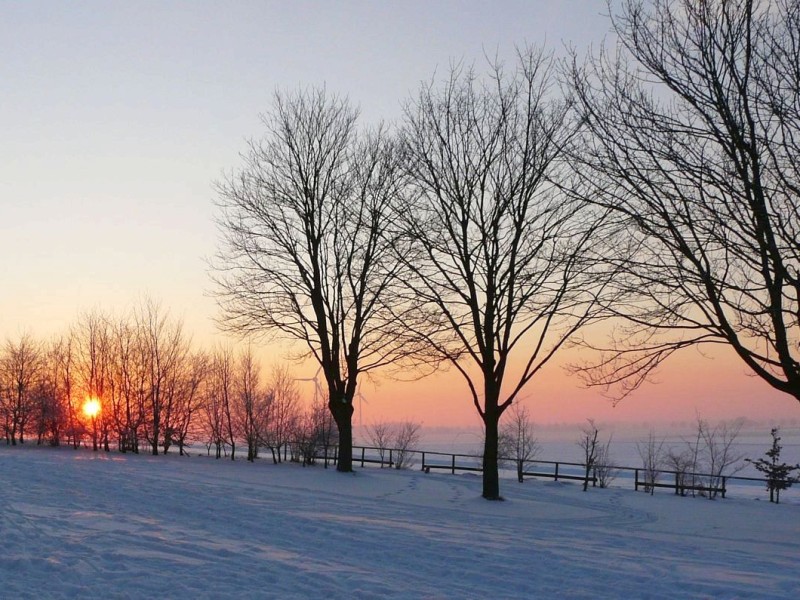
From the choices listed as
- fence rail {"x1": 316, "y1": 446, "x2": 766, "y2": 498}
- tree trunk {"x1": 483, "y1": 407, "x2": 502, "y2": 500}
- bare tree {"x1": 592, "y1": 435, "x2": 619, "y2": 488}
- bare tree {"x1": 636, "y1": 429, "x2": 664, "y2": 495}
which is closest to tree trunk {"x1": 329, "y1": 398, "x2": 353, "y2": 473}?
fence rail {"x1": 316, "y1": 446, "x2": 766, "y2": 498}

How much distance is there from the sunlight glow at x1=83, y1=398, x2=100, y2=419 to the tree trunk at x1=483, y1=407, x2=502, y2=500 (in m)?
42.1

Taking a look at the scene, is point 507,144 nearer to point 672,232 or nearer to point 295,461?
point 672,232

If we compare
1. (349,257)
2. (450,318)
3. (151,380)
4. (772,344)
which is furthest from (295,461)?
(772,344)

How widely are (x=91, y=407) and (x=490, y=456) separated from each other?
144 ft

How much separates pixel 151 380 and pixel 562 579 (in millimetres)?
44928

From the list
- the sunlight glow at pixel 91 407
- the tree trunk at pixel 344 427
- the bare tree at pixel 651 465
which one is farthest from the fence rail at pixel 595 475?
the sunlight glow at pixel 91 407

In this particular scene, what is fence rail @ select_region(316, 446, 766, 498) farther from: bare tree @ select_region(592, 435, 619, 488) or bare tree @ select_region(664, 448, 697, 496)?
bare tree @ select_region(592, 435, 619, 488)

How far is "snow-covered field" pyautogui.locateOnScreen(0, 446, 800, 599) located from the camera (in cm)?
784

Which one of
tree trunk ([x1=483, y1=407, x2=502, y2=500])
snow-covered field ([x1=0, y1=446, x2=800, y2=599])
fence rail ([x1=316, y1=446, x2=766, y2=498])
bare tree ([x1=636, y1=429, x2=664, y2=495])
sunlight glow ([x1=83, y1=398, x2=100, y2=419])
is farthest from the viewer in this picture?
sunlight glow ([x1=83, y1=398, x2=100, y2=419])

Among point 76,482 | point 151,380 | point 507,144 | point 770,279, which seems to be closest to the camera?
point 770,279

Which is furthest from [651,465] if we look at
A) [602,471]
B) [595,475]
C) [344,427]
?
[344,427]

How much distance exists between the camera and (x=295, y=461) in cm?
4222

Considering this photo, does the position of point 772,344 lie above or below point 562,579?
above

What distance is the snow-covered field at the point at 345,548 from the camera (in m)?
7.84
